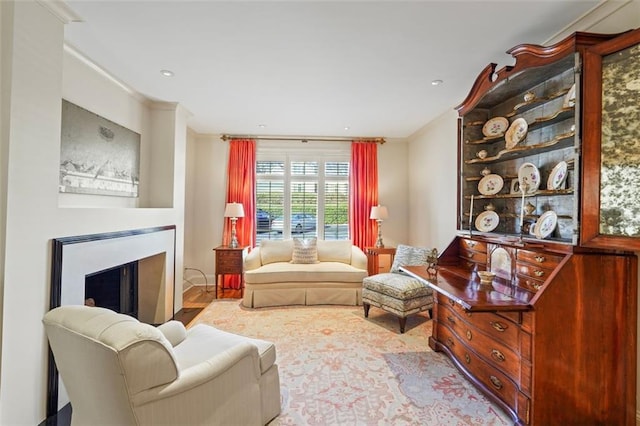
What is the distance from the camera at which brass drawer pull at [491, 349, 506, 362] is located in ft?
6.01

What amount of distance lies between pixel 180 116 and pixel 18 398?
3016 mm

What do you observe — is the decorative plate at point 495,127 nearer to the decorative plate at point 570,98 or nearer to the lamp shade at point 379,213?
the decorative plate at point 570,98

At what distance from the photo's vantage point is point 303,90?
300 cm

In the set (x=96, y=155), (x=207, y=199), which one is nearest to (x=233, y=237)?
(x=207, y=199)

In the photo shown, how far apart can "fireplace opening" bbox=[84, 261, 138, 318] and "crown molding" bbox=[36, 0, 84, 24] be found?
6.75 ft

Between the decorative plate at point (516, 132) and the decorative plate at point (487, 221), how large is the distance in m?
0.61

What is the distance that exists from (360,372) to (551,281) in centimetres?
153

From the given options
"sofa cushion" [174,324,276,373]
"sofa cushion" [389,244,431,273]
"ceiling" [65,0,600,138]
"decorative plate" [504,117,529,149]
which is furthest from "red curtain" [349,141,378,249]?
"sofa cushion" [174,324,276,373]

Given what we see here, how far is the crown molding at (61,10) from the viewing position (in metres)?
1.72

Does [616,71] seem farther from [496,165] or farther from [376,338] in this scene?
[376,338]

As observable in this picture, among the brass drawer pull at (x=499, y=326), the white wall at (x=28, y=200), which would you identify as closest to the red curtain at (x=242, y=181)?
the white wall at (x=28, y=200)

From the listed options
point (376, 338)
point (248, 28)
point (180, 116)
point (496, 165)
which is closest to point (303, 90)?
point (248, 28)

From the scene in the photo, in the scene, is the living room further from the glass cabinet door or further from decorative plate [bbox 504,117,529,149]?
decorative plate [bbox 504,117,529,149]

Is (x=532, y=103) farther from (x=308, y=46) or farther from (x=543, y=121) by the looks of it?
(x=308, y=46)
